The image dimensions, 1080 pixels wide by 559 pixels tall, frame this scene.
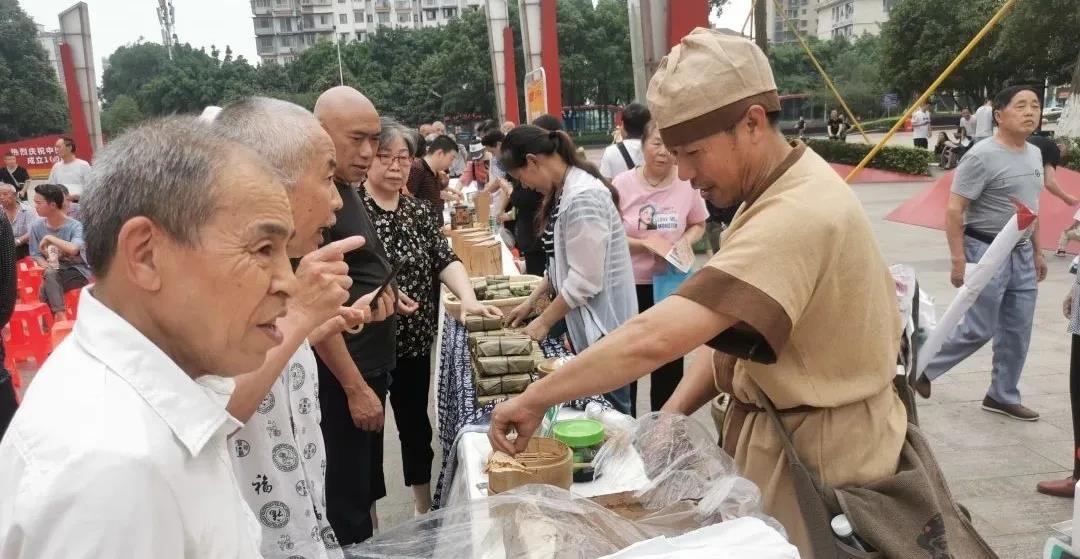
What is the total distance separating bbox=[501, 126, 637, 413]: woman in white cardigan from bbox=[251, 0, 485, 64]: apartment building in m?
96.9

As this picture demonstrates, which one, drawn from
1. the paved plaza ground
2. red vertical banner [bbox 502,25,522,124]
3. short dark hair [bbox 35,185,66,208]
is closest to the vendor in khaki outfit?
the paved plaza ground

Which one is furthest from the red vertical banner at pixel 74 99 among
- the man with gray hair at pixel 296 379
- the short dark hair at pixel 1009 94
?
the short dark hair at pixel 1009 94

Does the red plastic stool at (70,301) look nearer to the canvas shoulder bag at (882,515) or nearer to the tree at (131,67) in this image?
the canvas shoulder bag at (882,515)

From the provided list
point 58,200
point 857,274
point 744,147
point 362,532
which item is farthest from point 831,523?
point 58,200

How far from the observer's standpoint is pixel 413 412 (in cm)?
344

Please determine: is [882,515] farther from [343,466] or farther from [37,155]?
[37,155]

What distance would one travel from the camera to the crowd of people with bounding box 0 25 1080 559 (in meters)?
0.79

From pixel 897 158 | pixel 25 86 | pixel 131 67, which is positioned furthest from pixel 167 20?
pixel 897 158

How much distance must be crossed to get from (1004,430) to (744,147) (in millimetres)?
3510

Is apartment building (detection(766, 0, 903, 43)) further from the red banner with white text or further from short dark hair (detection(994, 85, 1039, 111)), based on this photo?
short dark hair (detection(994, 85, 1039, 111))

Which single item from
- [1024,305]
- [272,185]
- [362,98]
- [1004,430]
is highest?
[362,98]

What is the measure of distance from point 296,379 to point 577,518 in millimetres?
785

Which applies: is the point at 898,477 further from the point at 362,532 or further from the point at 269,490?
the point at 362,532

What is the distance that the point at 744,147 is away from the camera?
155 centimetres
